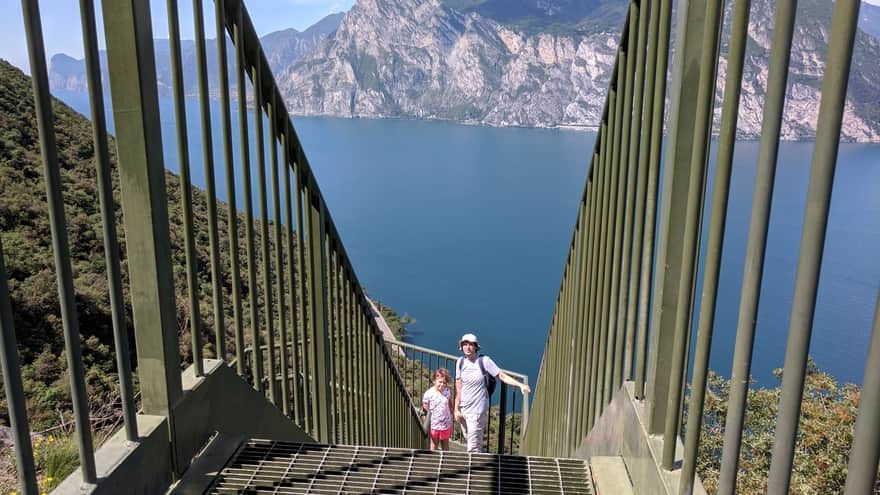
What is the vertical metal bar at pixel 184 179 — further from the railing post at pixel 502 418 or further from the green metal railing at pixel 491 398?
the railing post at pixel 502 418

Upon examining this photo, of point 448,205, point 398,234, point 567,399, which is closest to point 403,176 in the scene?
point 448,205

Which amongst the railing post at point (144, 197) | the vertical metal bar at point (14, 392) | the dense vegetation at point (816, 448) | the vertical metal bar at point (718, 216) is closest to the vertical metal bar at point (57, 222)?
the vertical metal bar at point (14, 392)

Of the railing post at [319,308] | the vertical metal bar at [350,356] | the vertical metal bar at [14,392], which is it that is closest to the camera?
the vertical metal bar at [14,392]

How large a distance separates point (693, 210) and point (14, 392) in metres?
1.47

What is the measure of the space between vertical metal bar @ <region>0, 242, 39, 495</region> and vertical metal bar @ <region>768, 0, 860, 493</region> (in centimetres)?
131

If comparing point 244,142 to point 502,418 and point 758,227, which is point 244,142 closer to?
point 758,227

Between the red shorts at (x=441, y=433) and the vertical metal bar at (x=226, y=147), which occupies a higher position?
the vertical metal bar at (x=226, y=147)

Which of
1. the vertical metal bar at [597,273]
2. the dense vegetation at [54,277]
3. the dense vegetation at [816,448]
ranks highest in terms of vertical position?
the vertical metal bar at [597,273]

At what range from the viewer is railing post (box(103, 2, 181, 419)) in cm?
171

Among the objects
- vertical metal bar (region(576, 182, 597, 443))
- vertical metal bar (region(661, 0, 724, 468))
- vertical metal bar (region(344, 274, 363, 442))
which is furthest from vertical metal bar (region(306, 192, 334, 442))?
vertical metal bar (region(661, 0, 724, 468))

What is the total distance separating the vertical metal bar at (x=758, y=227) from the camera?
102 cm

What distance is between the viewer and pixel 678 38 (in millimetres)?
1638

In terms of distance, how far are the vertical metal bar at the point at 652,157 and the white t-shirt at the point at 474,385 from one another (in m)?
3.44

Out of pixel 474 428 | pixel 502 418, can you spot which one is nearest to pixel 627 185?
pixel 474 428
